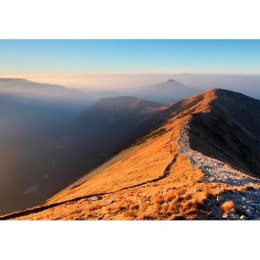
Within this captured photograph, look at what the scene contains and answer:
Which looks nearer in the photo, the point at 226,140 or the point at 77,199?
the point at 77,199

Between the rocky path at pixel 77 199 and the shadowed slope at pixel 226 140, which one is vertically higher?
the rocky path at pixel 77 199

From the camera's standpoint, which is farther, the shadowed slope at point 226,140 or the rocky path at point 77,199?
the shadowed slope at point 226,140

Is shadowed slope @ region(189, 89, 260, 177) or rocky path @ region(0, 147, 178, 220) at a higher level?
rocky path @ region(0, 147, 178, 220)

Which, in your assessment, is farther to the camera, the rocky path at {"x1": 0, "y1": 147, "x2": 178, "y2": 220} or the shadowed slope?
the shadowed slope

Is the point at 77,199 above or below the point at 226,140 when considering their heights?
above
